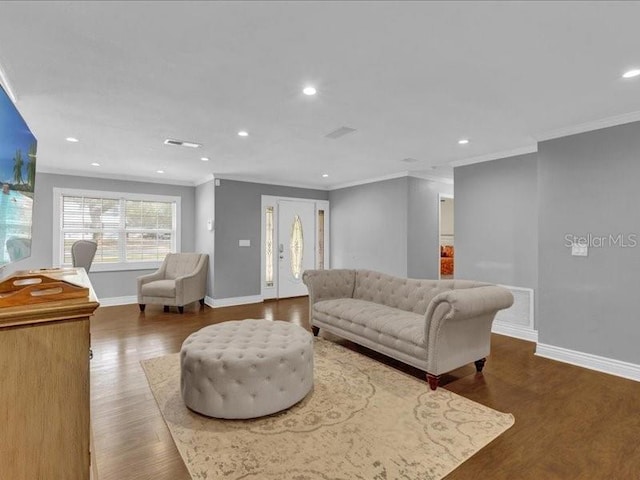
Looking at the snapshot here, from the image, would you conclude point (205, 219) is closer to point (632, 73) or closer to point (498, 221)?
point (498, 221)

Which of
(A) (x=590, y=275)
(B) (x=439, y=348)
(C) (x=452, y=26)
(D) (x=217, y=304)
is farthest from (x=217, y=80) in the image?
(D) (x=217, y=304)

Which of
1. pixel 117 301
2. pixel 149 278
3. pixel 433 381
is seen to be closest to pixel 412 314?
pixel 433 381

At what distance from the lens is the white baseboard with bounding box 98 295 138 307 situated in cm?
607

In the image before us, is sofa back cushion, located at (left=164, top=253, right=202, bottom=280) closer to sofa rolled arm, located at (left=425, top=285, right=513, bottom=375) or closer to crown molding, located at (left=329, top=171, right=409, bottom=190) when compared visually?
crown molding, located at (left=329, top=171, right=409, bottom=190)

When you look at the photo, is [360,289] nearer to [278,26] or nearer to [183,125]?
[183,125]

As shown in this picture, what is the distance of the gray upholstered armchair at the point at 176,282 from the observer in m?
5.52

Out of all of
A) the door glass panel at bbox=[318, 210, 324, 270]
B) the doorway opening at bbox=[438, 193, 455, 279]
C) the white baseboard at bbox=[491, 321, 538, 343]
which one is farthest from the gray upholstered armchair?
the doorway opening at bbox=[438, 193, 455, 279]

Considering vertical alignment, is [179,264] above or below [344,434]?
above

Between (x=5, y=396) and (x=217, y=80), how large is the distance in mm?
2235

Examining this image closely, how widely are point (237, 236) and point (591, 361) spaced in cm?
545

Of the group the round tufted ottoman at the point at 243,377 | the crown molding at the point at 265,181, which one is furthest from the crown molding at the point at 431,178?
the round tufted ottoman at the point at 243,377

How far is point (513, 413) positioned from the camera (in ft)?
8.10

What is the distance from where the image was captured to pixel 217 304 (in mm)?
6078

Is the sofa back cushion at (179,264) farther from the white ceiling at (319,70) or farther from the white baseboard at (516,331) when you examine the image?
the white baseboard at (516,331)
